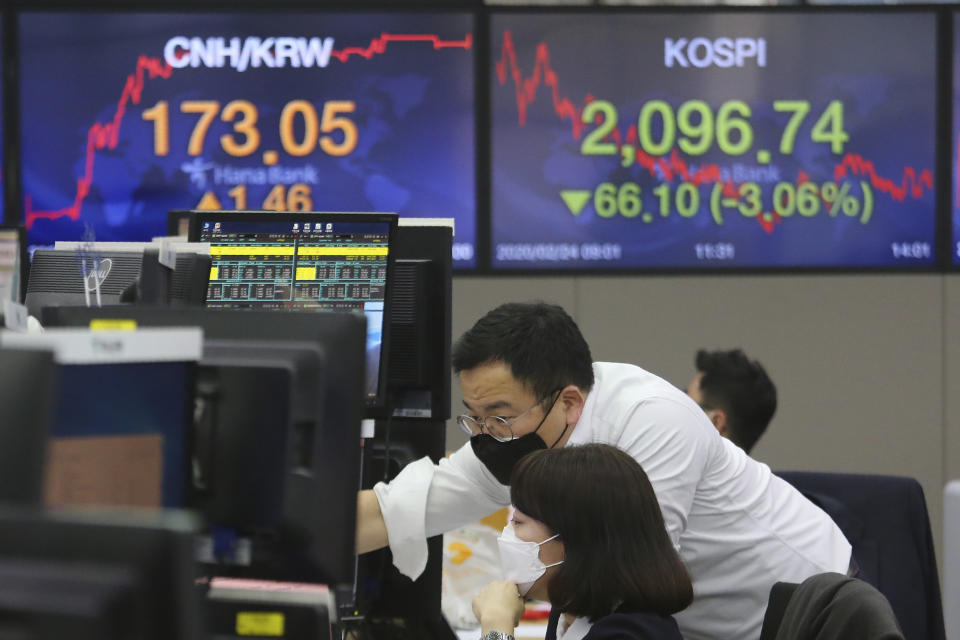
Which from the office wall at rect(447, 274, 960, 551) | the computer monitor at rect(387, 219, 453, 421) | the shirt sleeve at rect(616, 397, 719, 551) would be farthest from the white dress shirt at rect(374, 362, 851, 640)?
the office wall at rect(447, 274, 960, 551)

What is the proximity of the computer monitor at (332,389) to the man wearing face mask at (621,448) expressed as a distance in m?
0.73

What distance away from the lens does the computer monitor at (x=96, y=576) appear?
26.7 inches

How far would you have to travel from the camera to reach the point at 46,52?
Result: 3.86 metres

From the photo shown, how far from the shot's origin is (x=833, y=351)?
4000mm

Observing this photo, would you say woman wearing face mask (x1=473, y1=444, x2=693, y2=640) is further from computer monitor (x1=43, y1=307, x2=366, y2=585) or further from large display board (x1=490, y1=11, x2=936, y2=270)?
large display board (x1=490, y1=11, x2=936, y2=270)

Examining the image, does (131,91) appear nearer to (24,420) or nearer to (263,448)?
(263,448)

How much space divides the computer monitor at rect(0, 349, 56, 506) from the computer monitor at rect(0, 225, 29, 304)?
134 cm

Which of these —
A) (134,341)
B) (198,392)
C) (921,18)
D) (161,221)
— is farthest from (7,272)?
(921,18)

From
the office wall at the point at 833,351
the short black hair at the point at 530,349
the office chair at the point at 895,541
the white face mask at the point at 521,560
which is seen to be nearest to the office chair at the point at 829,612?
the white face mask at the point at 521,560

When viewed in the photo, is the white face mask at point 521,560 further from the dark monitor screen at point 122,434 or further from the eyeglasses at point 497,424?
the dark monitor screen at point 122,434

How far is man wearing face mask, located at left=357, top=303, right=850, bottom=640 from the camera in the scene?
1.89m

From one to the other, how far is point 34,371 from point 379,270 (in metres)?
1.21

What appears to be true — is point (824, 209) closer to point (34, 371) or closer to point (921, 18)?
point (921, 18)

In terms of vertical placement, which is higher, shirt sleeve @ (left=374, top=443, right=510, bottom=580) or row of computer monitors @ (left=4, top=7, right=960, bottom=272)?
row of computer monitors @ (left=4, top=7, right=960, bottom=272)
